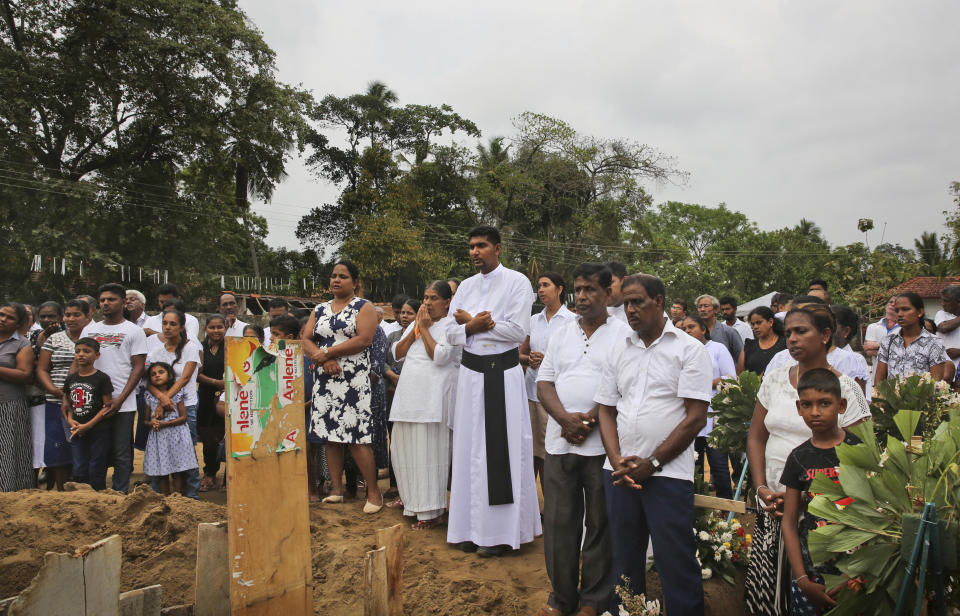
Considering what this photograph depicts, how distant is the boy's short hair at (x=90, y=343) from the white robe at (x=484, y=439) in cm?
317

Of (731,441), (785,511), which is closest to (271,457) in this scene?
(785,511)

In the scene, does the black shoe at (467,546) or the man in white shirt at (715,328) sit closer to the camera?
the black shoe at (467,546)

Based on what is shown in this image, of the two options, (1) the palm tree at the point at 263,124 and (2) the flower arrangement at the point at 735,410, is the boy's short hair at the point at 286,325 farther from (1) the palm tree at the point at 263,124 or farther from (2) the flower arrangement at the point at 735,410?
(1) the palm tree at the point at 263,124

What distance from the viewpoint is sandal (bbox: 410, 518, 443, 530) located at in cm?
534

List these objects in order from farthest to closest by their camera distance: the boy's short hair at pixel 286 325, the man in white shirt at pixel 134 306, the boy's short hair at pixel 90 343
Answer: the man in white shirt at pixel 134 306 → the boy's short hair at pixel 286 325 → the boy's short hair at pixel 90 343

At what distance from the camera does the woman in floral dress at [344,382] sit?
18.1 feet

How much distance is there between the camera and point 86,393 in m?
5.61

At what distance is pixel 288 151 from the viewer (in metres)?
26.1

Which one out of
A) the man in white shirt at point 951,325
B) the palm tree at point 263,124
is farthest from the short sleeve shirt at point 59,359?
the palm tree at point 263,124

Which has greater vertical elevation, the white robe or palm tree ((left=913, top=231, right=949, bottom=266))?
palm tree ((left=913, top=231, right=949, bottom=266))

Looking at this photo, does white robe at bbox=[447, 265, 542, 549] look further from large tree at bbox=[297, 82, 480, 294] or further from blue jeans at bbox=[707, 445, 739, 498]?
large tree at bbox=[297, 82, 480, 294]

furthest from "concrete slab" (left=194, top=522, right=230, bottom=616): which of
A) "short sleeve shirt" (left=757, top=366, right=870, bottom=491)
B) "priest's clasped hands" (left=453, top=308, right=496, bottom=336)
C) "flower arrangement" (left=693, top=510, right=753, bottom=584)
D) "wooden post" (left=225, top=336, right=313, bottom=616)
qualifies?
"flower arrangement" (left=693, top=510, right=753, bottom=584)

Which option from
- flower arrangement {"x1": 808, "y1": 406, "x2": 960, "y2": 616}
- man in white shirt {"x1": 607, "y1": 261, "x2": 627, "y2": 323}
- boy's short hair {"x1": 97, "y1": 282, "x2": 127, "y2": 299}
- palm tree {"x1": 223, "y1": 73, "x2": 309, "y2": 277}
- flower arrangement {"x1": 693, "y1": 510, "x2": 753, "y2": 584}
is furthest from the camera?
palm tree {"x1": 223, "y1": 73, "x2": 309, "y2": 277}

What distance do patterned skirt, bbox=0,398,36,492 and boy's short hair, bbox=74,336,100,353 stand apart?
844mm
